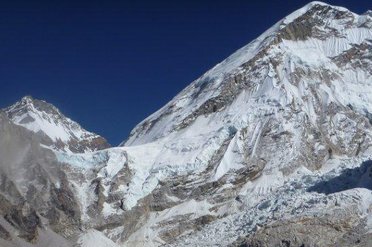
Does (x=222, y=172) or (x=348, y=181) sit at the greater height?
(x=222, y=172)

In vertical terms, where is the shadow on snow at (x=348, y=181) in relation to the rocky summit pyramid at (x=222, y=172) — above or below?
below

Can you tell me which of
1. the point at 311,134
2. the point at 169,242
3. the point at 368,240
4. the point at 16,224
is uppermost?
the point at 311,134

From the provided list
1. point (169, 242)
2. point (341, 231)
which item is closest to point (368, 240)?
point (341, 231)

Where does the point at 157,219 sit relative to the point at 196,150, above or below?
below

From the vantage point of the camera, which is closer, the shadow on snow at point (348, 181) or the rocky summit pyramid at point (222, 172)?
the shadow on snow at point (348, 181)

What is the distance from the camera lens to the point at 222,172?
166125 millimetres

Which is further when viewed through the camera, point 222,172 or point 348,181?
point 222,172

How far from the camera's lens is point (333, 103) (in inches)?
7313

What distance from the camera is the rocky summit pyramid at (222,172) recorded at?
446 feet

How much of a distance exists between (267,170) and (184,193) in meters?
17.6

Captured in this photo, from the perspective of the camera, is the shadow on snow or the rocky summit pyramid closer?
the shadow on snow

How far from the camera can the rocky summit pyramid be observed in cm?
13588

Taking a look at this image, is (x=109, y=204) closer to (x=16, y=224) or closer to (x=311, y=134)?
(x=16, y=224)

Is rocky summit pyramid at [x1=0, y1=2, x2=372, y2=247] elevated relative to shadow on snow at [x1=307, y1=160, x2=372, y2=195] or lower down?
elevated
